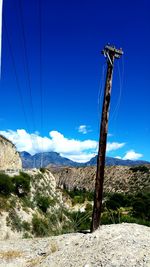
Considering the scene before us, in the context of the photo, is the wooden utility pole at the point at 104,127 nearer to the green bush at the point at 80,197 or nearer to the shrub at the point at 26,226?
the shrub at the point at 26,226

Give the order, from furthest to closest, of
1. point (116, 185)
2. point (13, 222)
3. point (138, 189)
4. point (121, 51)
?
1. point (116, 185)
2. point (138, 189)
3. point (13, 222)
4. point (121, 51)

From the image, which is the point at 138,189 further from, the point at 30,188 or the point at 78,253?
the point at 78,253

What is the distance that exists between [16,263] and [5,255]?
1.18 metres

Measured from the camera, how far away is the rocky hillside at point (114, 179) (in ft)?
422

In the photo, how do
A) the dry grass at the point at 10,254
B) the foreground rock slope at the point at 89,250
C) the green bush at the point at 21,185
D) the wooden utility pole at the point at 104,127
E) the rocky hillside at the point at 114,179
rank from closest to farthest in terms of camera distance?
the foreground rock slope at the point at 89,250
the dry grass at the point at 10,254
the wooden utility pole at the point at 104,127
the green bush at the point at 21,185
the rocky hillside at the point at 114,179

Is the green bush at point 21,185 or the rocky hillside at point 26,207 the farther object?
the green bush at point 21,185

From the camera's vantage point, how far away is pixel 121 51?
18531mm

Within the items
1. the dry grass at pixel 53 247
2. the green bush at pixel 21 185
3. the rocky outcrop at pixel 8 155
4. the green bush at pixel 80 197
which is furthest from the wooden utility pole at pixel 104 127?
the green bush at pixel 80 197

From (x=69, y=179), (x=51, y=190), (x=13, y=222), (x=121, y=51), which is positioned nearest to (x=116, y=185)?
(x=69, y=179)

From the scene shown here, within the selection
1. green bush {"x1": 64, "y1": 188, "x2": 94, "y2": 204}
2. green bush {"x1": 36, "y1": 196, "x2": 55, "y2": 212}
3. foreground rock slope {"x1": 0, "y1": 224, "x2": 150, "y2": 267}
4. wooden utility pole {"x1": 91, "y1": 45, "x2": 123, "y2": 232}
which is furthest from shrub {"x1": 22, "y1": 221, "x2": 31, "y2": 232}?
green bush {"x1": 64, "y1": 188, "x2": 94, "y2": 204}

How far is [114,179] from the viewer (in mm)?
143125

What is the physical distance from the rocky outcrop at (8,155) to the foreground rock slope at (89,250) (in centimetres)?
5936

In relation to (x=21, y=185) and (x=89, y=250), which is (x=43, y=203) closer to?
(x=21, y=185)

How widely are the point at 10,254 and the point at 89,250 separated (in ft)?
11.6
